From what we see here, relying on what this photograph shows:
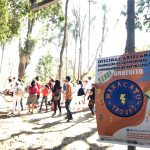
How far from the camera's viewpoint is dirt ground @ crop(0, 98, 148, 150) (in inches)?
402

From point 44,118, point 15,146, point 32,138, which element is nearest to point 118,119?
point 15,146

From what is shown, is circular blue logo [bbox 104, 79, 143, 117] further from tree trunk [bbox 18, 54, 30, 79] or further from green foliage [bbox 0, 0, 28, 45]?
tree trunk [bbox 18, 54, 30, 79]

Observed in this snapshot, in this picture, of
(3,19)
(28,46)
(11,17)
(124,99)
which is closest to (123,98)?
(124,99)

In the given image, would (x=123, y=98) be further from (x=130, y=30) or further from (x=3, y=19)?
(x=3, y=19)

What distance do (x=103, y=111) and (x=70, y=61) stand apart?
2158 inches

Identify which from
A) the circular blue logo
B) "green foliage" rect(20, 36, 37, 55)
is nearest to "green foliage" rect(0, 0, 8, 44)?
"green foliage" rect(20, 36, 37, 55)

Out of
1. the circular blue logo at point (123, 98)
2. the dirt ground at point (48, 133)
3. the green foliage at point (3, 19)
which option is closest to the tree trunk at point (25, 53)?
the green foliage at point (3, 19)

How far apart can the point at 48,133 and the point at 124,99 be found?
22.2 ft

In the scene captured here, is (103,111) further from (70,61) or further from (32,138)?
(70,61)

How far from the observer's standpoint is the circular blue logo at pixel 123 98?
5609 mm

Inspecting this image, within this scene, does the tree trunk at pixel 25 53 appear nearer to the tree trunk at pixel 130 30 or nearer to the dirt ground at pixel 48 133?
the dirt ground at pixel 48 133

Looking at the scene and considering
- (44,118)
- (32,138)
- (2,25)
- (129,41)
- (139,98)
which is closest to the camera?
(139,98)

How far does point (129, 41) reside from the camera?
19.6 feet

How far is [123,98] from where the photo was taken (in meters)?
5.75
